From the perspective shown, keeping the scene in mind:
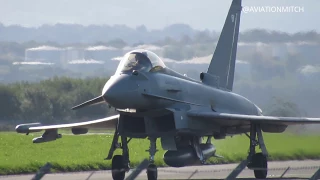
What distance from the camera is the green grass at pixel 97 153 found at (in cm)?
1847

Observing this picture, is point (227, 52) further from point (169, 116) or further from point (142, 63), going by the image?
point (142, 63)

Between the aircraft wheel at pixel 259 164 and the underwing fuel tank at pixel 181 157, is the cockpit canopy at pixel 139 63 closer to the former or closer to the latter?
the underwing fuel tank at pixel 181 157

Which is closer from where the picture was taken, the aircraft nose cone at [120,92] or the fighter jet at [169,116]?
the aircraft nose cone at [120,92]

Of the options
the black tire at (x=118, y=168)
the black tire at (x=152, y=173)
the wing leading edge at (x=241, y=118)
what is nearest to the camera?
the black tire at (x=152, y=173)

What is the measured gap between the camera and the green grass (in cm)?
1847

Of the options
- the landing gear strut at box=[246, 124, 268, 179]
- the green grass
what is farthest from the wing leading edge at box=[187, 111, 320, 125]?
the green grass

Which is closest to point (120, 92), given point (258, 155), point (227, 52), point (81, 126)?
point (81, 126)

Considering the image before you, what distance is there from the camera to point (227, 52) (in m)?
19.8

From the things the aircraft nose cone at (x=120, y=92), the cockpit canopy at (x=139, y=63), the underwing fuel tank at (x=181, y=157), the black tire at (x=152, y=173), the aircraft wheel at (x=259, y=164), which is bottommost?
the aircraft wheel at (x=259, y=164)

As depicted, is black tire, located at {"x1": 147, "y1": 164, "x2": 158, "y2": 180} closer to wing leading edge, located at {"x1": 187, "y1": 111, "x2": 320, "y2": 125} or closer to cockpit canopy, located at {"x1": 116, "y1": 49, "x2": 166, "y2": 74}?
wing leading edge, located at {"x1": 187, "y1": 111, "x2": 320, "y2": 125}

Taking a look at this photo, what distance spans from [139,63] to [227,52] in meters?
4.83

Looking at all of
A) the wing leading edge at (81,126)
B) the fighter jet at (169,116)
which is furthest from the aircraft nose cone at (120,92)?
the wing leading edge at (81,126)

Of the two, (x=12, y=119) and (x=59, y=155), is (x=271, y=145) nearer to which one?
(x=59, y=155)

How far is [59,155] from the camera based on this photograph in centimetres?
2109
